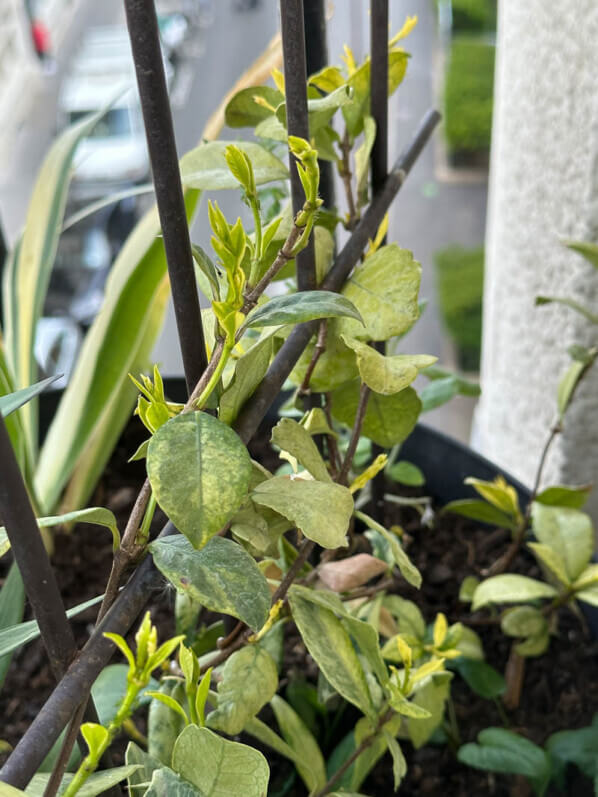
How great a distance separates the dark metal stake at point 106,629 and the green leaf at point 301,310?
0.12 feet

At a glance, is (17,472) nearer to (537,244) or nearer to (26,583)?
(26,583)

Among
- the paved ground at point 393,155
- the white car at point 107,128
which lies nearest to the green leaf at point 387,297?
the paved ground at point 393,155

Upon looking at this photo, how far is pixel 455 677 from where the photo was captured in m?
0.50

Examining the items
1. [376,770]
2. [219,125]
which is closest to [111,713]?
[376,770]

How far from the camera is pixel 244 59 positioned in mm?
1795

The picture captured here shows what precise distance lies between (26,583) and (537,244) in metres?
0.60

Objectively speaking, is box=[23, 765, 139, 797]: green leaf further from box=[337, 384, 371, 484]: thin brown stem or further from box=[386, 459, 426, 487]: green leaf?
box=[386, 459, 426, 487]: green leaf

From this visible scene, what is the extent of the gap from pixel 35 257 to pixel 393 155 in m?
0.81

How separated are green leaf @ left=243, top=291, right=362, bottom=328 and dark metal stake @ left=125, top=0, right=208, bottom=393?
2 centimetres

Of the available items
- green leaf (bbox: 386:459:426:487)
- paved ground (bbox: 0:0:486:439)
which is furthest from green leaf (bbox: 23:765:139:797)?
paved ground (bbox: 0:0:486:439)

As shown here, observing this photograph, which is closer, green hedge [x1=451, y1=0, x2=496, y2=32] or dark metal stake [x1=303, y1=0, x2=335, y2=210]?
dark metal stake [x1=303, y1=0, x2=335, y2=210]

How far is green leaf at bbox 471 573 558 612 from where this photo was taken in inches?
16.6

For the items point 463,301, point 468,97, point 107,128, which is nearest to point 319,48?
point 463,301

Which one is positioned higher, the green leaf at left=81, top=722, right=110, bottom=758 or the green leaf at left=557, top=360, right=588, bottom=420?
the green leaf at left=81, top=722, right=110, bottom=758
